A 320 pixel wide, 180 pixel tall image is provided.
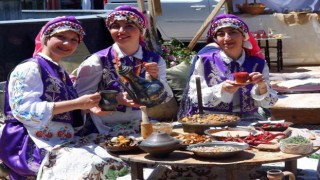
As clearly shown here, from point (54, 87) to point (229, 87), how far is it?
1193 mm

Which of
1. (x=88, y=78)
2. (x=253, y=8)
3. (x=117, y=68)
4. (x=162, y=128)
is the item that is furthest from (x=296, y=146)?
(x=253, y=8)

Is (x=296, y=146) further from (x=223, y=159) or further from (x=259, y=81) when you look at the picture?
(x=259, y=81)

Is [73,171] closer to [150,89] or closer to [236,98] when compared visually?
[150,89]

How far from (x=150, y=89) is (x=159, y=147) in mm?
678

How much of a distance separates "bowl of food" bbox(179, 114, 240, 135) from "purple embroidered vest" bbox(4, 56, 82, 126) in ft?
2.39

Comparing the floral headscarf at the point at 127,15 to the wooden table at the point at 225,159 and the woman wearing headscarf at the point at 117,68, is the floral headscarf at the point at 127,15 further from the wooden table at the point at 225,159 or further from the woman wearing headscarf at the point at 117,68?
the wooden table at the point at 225,159

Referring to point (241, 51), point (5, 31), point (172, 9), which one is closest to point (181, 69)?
point (5, 31)

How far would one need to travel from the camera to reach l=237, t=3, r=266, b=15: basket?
11914 mm

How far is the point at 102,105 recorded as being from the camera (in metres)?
4.16

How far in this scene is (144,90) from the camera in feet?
13.9

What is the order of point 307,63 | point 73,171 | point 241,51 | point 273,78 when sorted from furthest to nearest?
→ 1. point 307,63
2. point 273,78
3. point 241,51
4. point 73,171

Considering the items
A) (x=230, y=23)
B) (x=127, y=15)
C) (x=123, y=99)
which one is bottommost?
(x=123, y=99)

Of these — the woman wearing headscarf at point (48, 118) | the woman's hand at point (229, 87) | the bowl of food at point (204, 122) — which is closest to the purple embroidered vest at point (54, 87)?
the woman wearing headscarf at point (48, 118)

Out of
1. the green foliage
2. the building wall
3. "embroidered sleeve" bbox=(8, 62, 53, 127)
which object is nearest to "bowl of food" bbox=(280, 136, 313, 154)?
"embroidered sleeve" bbox=(8, 62, 53, 127)
